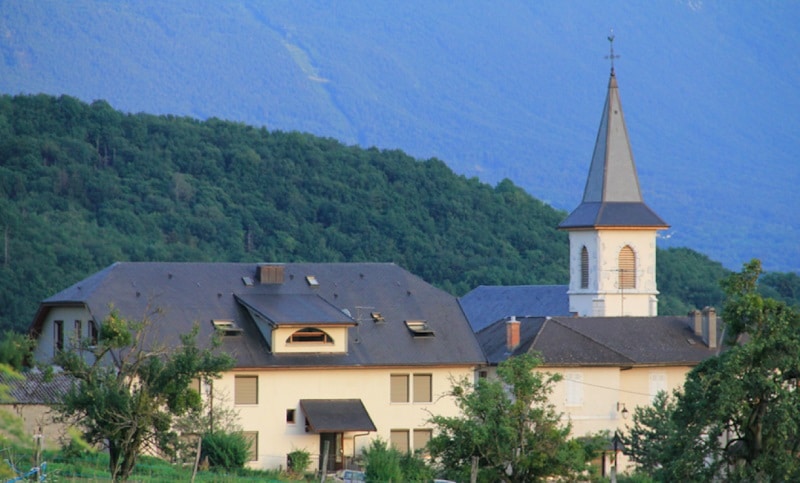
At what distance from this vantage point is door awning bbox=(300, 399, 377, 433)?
44.8 meters

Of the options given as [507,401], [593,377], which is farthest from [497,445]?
[593,377]

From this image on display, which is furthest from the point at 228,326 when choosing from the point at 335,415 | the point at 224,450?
the point at 224,450

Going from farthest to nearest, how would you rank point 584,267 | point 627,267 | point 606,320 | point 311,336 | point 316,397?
point 584,267
point 627,267
point 606,320
point 311,336
point 316,397

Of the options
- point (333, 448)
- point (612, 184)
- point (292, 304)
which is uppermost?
point (612, 184)

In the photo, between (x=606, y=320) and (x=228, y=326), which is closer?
(x=228, y=326)

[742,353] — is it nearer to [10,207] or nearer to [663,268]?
[10,207]

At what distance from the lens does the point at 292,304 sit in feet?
158

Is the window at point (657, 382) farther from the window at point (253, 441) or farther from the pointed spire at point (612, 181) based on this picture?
the pointed spire at point (612, 181)

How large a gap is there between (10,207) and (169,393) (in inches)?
2317

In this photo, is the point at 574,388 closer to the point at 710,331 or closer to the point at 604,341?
the point at 604,341

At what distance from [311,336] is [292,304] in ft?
5.29

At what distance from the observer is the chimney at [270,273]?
49.6 m

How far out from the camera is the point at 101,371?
27938 mm

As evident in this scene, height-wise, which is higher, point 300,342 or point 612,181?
point 612,181
